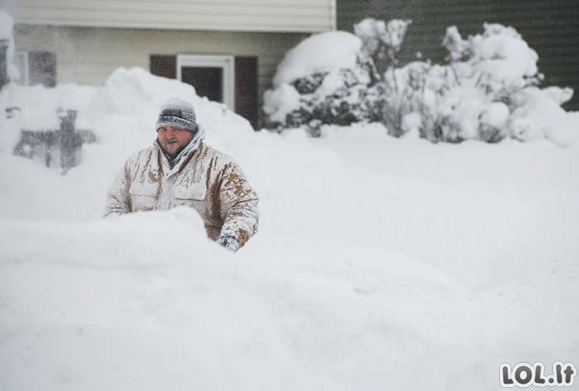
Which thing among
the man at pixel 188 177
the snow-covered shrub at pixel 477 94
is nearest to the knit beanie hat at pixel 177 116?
the man at pixel 188 177

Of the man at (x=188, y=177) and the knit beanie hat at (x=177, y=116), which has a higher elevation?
the knit beanie hat at (x=177, y=116)

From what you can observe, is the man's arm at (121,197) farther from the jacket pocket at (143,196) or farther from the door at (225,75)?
the door at (225,75)

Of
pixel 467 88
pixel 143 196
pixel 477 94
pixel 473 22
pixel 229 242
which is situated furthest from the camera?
pixel 473 22

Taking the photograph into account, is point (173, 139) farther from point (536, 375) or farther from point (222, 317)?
point (536, 375)

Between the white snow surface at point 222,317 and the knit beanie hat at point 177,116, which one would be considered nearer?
the white snow surface at point 222,317

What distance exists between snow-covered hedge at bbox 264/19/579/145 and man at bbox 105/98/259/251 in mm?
6765

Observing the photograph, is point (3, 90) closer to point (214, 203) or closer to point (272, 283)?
point (214, 203)

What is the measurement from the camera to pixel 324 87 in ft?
37.5

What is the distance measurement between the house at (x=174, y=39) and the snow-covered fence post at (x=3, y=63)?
197 centimetres

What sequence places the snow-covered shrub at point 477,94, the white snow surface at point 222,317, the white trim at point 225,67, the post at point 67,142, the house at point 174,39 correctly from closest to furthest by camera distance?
the white snow surface at point 222,317
the post at point 67,142
the house at point 174,39
the white trim at point 225,67
the snow-covered shrub at point 477,94

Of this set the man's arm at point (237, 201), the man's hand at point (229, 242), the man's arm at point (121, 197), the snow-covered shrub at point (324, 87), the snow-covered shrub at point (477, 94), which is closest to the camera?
the man's hand at point (229, 242)

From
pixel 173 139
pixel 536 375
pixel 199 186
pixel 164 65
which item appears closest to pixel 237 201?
pixel 199 186

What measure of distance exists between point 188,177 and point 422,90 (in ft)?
28.9

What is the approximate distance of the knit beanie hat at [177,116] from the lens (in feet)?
13.6
